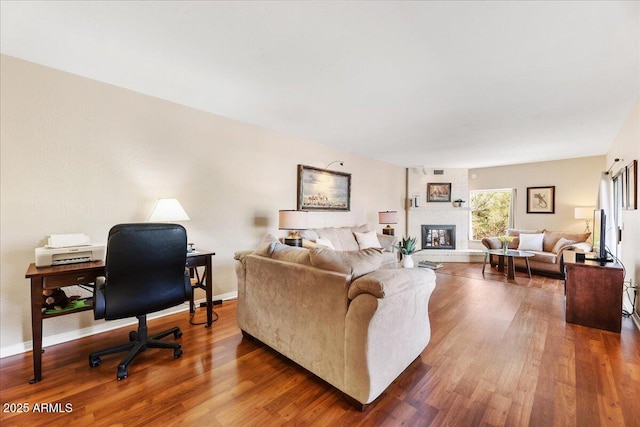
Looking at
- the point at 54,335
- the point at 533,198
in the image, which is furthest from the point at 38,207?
the point at 533,198

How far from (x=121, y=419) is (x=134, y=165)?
219 centimetres

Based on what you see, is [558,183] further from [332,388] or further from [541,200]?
[332,388]

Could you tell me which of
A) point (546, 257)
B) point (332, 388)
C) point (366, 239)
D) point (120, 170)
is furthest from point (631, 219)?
point (120, 170)

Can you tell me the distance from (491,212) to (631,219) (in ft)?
12.7

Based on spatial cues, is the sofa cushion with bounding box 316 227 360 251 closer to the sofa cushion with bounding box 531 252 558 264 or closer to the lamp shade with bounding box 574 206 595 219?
the sofa cushion with bounding box 531 252 558 264

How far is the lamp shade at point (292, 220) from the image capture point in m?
3.68

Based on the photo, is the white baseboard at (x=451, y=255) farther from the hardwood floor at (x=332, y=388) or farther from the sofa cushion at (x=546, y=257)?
the hardwood floor at (x=332, y=388)

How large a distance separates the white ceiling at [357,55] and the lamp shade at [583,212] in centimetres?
242

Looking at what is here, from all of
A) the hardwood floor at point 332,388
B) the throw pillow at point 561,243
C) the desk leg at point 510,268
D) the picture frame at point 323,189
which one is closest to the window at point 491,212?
the throw pillow at point 561,243

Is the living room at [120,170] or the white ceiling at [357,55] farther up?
the white ceiling at [357,55]

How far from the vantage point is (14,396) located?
5.45 feet

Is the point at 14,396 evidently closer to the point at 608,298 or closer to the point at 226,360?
the point at 226,360

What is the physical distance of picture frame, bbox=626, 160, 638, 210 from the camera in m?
2.76

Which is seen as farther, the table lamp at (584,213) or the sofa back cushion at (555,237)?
the table lamp at (584,213)
